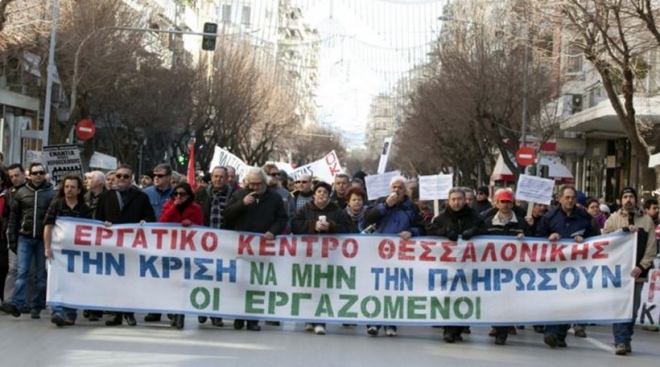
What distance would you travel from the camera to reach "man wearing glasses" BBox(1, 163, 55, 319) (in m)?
12.8

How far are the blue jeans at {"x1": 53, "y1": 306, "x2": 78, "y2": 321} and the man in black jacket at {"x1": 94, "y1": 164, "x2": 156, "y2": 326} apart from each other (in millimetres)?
344

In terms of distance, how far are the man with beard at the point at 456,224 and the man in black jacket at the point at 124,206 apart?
296 cm

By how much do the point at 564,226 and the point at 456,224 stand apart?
3.61 feet

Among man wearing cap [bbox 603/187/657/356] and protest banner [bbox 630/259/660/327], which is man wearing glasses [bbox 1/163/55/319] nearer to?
man wearing cap [bbox 603/187/657/356]

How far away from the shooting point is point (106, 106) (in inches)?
2003

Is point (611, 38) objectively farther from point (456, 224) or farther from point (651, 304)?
point (456, 224)

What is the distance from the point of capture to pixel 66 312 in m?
12.6

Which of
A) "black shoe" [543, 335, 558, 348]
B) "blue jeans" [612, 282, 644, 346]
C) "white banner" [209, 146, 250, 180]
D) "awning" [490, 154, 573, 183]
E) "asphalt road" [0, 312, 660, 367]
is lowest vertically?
"asphalt road" [0, 312, 660, 367]

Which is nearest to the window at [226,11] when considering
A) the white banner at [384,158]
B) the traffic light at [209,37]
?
the traffic light at [209,37]

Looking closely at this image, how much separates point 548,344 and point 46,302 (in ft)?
16.6

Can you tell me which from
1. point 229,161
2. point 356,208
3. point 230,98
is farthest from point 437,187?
point 230,98

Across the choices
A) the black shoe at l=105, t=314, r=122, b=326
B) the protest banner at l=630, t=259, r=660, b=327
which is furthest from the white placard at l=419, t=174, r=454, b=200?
the black shoe at l=105, t=314, r=122, b=326

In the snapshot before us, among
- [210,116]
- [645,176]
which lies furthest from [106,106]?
[645,176]

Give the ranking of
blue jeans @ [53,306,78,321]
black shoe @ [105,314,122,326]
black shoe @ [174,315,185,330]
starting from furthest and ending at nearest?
black shoe @ [105,314,122,326] < black shoe @ [174,315,185,330] < blue jeans @ [53,306,78,321]
